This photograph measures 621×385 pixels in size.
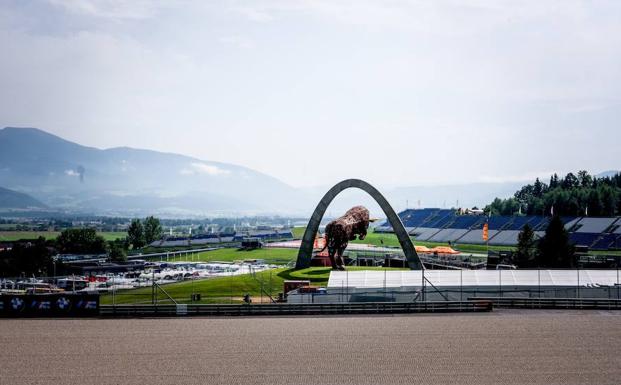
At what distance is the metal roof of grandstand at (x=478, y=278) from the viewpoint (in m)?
51.3

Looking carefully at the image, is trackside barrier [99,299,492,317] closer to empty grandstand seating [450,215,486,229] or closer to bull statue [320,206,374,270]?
bull statue [320,206,374,270]

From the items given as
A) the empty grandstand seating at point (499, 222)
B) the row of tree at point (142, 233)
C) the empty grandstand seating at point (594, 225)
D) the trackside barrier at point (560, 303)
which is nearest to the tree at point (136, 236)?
the row of tree at point (142, 233)

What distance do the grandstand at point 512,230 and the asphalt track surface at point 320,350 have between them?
252 feet

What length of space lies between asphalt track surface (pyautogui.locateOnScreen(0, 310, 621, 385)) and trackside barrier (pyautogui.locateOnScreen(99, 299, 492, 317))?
1654 millimetres

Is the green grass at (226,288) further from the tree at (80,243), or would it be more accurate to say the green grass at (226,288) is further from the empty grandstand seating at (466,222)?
the empty grandstand seating at (466,222)

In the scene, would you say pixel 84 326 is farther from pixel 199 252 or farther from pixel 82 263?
pixel 199 252

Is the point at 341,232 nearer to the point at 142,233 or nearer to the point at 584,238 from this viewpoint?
the point at 584,238

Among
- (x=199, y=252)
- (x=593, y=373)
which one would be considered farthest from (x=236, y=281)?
(x=199, y=252)

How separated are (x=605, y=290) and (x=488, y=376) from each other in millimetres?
26256

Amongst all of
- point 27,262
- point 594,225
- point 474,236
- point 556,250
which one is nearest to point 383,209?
point 556,250

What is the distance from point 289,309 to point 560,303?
18.2 metres

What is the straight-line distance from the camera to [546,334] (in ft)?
118

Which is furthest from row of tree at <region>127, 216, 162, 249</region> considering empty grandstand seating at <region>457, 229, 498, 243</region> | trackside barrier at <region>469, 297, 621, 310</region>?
trackside barrier at <region>469, 297, 621, 310</region>

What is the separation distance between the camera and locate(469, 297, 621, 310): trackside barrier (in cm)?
4503
